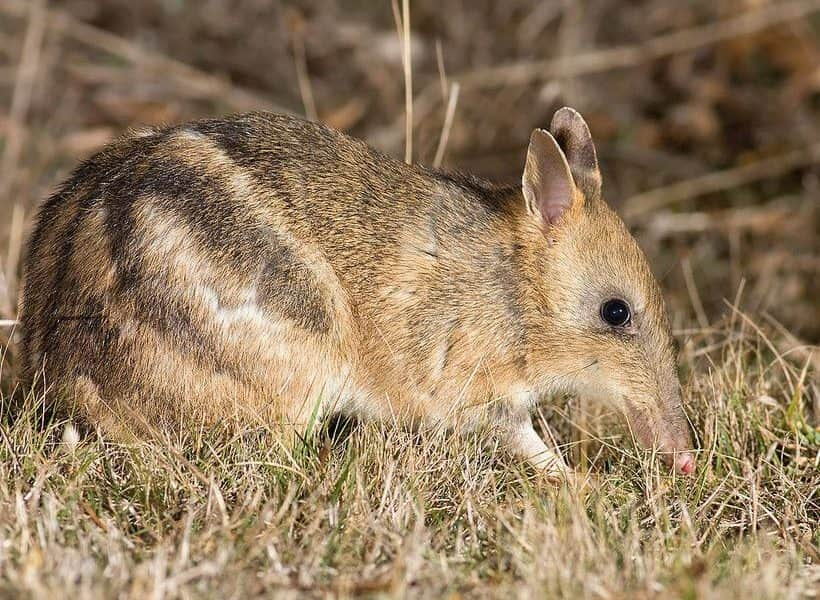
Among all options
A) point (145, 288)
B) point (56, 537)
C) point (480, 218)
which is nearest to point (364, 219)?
point (480, 218)

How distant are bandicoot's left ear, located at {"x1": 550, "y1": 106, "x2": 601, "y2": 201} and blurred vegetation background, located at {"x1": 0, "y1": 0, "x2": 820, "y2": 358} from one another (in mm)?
2614

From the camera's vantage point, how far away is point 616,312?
431cm

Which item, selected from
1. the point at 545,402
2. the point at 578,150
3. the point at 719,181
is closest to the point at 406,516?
the point at 545,402

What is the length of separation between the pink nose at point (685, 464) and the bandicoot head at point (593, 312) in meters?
0.12

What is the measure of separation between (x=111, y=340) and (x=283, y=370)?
0.57 m

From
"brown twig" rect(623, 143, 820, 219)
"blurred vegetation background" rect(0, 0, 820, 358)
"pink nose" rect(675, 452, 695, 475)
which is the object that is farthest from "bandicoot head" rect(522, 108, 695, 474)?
"brown twig" rect(623, 143, 820, 219)

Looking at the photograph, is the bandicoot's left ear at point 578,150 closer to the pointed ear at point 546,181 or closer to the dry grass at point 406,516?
the pointed ear at point 546,181

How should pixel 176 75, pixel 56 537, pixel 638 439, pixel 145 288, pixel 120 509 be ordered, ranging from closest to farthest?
1. pixel 56 537
2. pixel 120 509
3. pixel 145 288
4. pixel 638 439
5. pixel 176 75

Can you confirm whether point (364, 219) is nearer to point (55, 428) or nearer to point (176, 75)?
point (55, 428)

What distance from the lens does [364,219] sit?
14.3 feet

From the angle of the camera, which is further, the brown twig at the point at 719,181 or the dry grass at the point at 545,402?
the brown twig at the point at 719,181

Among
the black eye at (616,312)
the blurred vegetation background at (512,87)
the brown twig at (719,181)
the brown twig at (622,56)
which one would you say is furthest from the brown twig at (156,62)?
the black eye at (616,312)

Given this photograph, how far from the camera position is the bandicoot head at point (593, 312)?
4.31 metres

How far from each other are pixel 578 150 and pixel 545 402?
3.30 feet
